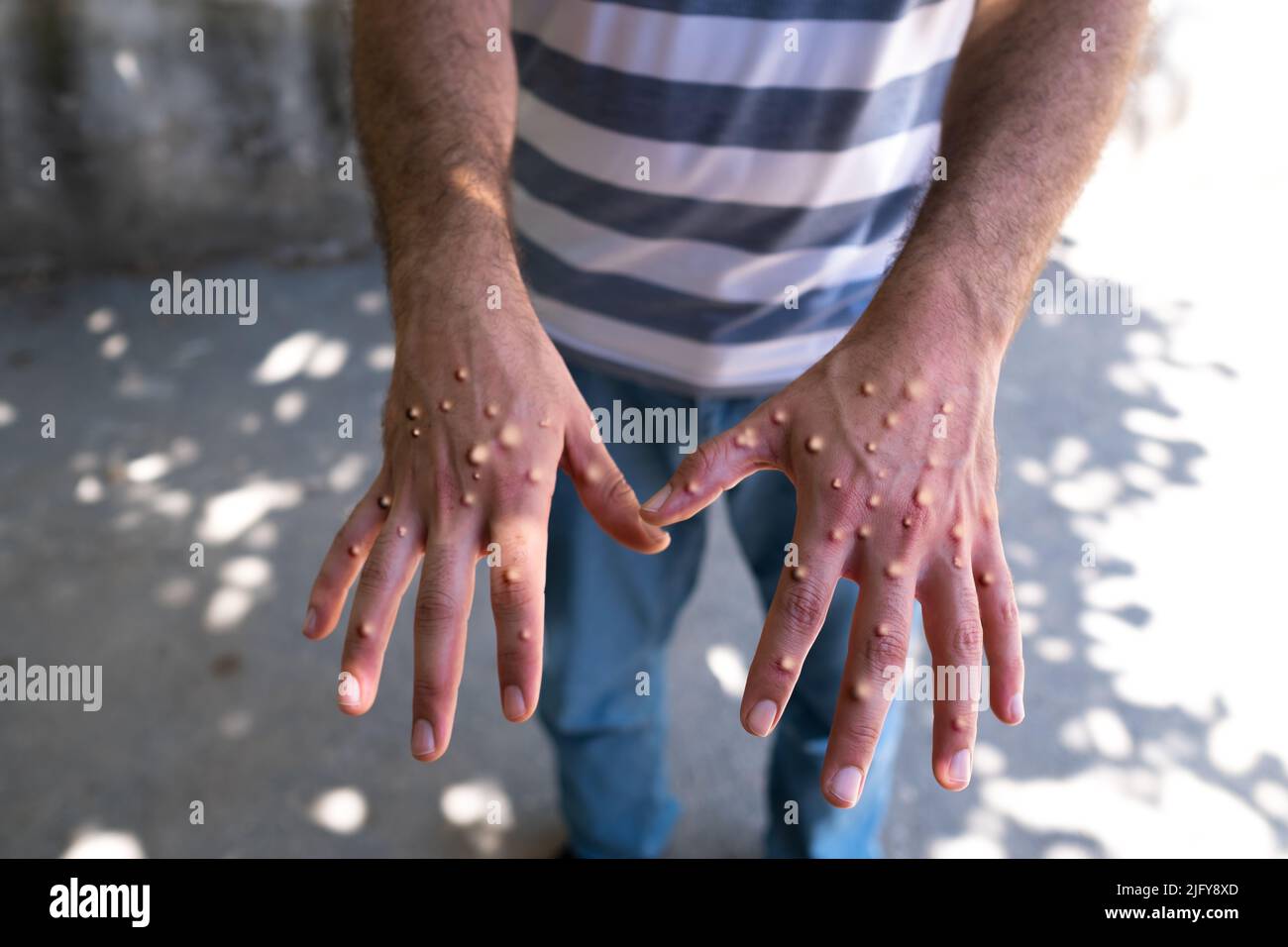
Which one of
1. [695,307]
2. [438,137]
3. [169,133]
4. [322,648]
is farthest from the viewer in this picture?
[169,133]

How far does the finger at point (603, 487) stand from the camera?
3.67 feet

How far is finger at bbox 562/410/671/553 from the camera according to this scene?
1120 mm

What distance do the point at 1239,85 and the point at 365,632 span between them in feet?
16.9

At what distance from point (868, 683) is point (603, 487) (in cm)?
36

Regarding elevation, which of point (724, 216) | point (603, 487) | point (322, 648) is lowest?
point (322, 648)

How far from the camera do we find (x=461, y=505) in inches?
41.9

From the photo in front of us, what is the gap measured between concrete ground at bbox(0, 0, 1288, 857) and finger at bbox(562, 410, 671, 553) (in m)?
1.46

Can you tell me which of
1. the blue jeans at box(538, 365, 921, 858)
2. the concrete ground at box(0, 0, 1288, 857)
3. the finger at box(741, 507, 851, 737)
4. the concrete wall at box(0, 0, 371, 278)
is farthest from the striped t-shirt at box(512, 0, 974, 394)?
the concrete wall at box(0, 0, 371, 278)

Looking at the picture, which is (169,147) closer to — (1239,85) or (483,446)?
(483,446)

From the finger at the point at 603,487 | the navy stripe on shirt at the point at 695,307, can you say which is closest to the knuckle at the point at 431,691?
the finger at the point at 603,487

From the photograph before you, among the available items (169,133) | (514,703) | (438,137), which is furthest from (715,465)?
(169,133)

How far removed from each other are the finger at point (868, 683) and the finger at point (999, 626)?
9 cm

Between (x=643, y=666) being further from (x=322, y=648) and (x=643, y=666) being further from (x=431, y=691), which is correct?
(x=322, y=648)

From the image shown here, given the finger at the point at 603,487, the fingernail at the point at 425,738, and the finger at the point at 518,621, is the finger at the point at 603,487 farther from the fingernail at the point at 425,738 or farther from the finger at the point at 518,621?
the fingernail at the point at 425,738
